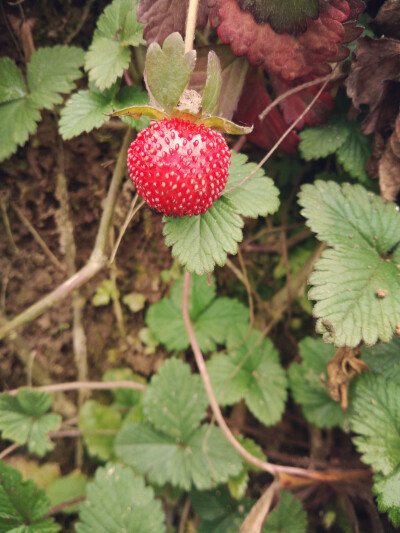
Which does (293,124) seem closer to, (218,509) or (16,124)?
(16,124)

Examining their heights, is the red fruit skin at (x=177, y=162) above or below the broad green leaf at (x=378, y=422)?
above

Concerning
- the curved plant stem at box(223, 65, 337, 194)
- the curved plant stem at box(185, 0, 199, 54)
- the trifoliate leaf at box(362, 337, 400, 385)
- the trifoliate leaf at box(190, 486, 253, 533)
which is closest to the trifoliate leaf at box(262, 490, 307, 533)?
the trifoliate leaf at box(190, 486, 253, 533)

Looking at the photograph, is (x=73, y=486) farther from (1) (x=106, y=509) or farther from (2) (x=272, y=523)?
(2) (x=272, y=523)

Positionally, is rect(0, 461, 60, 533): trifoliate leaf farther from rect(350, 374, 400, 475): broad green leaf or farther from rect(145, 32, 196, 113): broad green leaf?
rect(145, 32, 196, 113): broad green leaf

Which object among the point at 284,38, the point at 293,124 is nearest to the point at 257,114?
the point at 293,124

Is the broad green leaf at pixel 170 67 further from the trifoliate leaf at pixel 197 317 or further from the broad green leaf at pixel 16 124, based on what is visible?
the trifoliate leaf at pixel 197 317

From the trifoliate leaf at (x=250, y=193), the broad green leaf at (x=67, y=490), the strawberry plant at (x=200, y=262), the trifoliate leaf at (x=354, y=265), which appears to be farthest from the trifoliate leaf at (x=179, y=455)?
the trifoliate leaf at (x=250, y=193)
